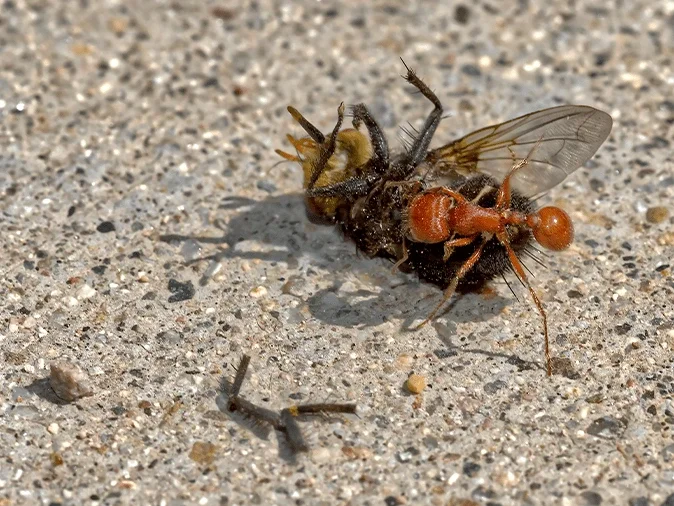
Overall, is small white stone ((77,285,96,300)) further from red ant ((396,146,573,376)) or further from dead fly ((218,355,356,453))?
red ant ((396,146,573,376))

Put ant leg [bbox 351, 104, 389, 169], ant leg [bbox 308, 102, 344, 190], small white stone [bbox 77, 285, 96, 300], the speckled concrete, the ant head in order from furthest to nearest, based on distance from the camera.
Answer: ant leg [bbox 351, 104, 389, 169] → small white stone [bbox 77, 285, 96, 300] → ant leg [bbox 308, 102, 344, 190] → the ant head → the speckled concrete

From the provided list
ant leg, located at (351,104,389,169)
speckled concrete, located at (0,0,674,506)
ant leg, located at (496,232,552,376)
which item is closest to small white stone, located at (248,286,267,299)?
speckled concrete, located at (0,0,674,506)

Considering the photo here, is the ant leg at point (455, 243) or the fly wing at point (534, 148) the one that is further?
the fly wing at point (534, 148)

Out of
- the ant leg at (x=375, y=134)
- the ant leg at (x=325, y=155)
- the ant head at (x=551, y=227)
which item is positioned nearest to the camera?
the ant head at (x=551, y=227)

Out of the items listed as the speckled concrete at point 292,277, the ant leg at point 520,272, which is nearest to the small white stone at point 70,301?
the speckled concrete at point 292,277

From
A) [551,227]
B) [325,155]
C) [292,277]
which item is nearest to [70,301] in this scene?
[292,277]

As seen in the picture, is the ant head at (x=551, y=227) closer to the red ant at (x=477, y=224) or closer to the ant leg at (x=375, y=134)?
the red ant at (x=477, y=224)
